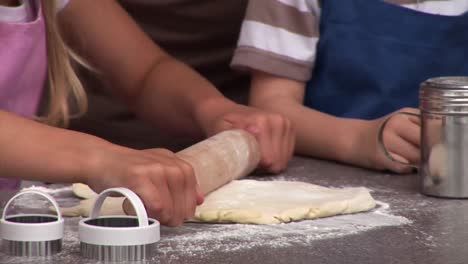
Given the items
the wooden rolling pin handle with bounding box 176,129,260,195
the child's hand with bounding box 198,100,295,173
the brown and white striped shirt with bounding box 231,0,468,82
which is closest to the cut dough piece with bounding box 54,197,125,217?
the wooden rolling pin handle with bounding box 176,129,260,195

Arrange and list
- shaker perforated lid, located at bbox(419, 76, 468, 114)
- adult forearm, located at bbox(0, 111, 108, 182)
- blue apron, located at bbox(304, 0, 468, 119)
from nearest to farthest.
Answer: adult forearm, located at bbox(0, 111, 108, 182)
shaker perforated lid, located at bbox(419, 76, 468, 114)
blue apron, located at bbox(304, 0, 468, 119)

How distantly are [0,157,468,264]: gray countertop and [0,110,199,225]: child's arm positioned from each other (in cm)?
4

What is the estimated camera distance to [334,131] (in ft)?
5.09

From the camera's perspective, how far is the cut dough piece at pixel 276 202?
3.47ft

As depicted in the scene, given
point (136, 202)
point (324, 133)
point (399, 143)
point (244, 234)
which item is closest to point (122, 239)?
point (136, 202)

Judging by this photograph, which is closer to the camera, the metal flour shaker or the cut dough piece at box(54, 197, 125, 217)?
the cut dough piece at box(54, 197, 125, 217)

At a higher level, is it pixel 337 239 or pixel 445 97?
pixel 445 97

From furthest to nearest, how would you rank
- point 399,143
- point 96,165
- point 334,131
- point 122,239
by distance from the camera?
1. point 334,131
2. point 399,143
3. point 96,165
4. point 122,239

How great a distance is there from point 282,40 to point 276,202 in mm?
572

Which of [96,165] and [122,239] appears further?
[96,165]

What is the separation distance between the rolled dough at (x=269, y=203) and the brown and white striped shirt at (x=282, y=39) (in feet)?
1.41

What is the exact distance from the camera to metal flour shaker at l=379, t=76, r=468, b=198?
3.81 ft

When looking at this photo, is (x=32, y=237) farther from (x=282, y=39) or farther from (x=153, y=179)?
(x=282, y=39)

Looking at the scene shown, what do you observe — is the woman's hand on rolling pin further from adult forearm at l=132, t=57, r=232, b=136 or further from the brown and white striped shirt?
the brown and white striped shirt
